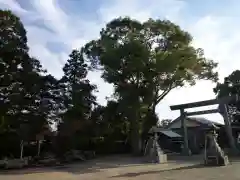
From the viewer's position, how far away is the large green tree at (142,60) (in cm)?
2005

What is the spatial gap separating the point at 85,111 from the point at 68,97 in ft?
5.58

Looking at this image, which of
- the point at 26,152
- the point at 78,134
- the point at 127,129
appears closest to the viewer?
the point at 26,152

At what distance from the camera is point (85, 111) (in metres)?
22.1

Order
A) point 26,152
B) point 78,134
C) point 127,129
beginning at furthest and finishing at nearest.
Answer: point 127,129 < point 78,134 < point 26,152

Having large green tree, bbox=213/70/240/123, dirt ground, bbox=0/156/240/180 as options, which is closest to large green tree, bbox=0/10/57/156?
dirt ground, bbox=0/156/240/180

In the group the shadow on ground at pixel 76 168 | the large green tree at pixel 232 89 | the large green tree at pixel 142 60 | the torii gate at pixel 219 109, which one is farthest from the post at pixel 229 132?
the large green tree at pixel 232 89

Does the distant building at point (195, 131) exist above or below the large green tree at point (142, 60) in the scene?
below

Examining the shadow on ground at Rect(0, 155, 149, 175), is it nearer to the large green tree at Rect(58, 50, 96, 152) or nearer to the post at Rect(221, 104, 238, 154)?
the large green tree at Rect(58, 50, 96, 152)

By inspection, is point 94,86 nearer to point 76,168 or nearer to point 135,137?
point 135,137

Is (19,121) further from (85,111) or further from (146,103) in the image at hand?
(146,103)

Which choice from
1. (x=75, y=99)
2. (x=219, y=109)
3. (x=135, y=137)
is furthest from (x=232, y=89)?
(x=75, y=99)

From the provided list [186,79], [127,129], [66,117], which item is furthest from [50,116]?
[186,79]

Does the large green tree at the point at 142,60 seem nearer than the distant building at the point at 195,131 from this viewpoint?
Yes

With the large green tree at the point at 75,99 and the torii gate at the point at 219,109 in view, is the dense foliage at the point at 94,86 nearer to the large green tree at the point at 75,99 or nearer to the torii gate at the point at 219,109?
the large green tree at the point at 75,99
